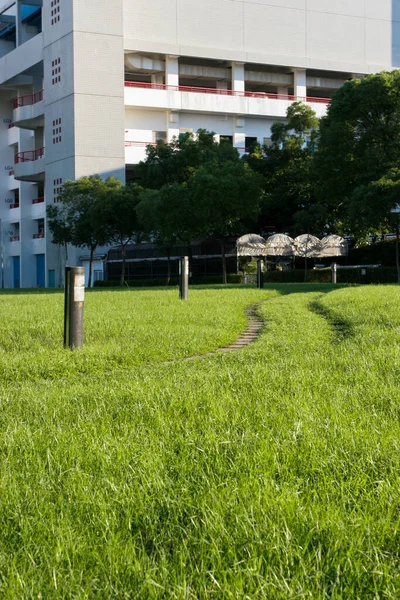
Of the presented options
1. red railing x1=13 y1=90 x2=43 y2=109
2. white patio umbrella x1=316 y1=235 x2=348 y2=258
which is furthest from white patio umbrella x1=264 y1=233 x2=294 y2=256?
red railing x1=13 y1=90 x2=43 y2=109

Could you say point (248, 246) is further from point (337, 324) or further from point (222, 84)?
point (337, 324)

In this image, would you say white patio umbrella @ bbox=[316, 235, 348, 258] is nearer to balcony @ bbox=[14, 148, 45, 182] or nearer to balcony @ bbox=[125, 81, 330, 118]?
balcony @ bbox=[125, 81, 330, 118]

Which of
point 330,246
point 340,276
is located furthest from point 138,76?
point 340,276

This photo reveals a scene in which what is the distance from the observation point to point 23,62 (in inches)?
2835

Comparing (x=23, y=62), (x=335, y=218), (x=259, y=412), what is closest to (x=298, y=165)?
(x=335, y=218)

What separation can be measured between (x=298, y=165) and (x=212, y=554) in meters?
53.8

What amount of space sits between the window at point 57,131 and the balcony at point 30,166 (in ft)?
9.36

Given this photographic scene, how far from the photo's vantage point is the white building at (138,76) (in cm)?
6431

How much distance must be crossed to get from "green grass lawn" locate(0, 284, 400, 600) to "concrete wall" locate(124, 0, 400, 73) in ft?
208

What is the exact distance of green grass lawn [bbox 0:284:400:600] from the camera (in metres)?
2.59

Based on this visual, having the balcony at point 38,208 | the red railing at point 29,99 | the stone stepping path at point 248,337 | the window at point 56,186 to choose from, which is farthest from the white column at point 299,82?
the stone stepping path at point 248,337

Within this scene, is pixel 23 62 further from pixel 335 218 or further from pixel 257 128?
pixel 335 218

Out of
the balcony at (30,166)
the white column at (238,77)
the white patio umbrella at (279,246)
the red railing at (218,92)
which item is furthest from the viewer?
the white column at (238,77)

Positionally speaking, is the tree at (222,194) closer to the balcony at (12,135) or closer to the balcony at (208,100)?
the balcony at (208,100)
